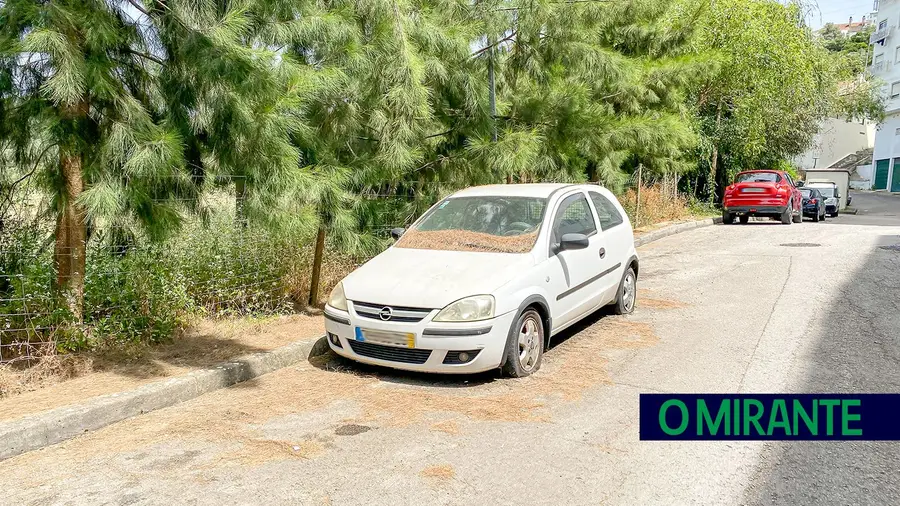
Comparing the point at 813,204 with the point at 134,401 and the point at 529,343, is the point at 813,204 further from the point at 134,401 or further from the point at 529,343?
the point at 134,401

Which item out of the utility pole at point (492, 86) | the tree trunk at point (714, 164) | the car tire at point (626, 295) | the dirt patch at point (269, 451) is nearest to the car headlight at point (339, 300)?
the dirt patch at point (269, 451)

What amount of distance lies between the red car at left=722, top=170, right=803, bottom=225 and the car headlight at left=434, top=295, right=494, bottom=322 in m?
18.6

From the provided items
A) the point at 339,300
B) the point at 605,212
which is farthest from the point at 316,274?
the point at 605,212

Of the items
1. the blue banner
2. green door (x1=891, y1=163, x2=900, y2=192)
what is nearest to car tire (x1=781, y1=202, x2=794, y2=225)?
the blue banner

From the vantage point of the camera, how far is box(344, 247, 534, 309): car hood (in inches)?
219

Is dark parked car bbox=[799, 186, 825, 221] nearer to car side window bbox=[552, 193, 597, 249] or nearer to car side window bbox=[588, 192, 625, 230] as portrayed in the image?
car side window bbox=[588, 192, 625, 230]

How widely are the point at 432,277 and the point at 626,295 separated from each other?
3216 millimetres

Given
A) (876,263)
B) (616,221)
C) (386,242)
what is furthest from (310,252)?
(876,263)

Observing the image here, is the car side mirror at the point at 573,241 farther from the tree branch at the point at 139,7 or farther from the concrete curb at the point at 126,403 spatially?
the tree branch at the point at 139,7

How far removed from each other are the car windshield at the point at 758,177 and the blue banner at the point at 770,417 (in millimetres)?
18420

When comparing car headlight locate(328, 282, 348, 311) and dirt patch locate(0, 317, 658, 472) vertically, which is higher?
car headlight locate(328, 282, 348, 311)

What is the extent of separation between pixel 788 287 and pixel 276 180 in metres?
7.40

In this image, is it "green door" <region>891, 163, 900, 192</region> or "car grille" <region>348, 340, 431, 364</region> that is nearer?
"car grille" <region>348, 340, 431, 364</region>

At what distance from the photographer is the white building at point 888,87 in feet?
167
